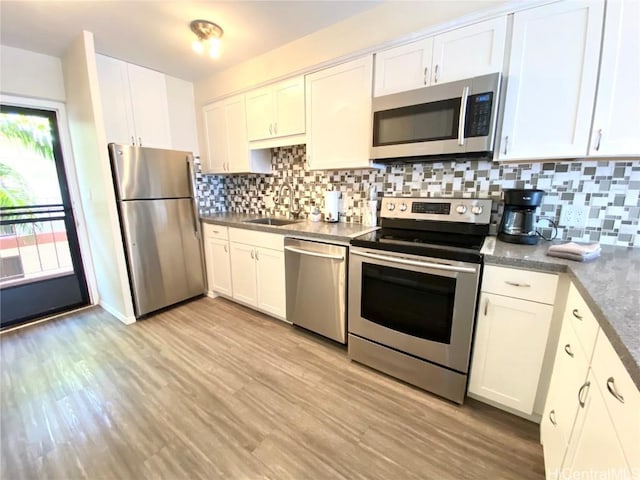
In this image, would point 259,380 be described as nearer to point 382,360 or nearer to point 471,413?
point 382,360

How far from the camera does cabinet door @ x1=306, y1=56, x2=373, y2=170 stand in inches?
80.4

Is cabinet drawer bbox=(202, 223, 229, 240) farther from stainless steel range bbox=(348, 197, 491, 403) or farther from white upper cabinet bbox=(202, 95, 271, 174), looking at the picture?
stainless steel range bbox=(348, 197, 491, 403)

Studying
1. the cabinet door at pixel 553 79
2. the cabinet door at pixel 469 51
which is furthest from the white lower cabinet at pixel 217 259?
the cabinet door at pixel 553 79

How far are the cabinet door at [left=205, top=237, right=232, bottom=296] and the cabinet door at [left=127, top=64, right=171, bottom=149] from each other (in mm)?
1258

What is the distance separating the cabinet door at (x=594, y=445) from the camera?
2.19ft

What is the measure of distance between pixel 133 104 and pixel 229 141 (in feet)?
3.33

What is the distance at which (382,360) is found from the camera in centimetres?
188

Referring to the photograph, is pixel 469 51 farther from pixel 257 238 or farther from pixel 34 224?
pixel 34 224

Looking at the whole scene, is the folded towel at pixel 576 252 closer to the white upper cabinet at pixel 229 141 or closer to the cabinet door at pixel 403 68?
the cabinet door at pixel 403 68

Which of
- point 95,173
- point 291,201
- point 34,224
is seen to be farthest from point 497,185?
point 34,224

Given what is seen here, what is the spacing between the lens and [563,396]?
43.4 inches

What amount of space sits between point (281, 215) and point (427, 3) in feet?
7.21

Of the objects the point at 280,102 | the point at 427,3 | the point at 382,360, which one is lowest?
the point at 382,360

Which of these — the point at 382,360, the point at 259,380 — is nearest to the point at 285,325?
the point at 259,380
